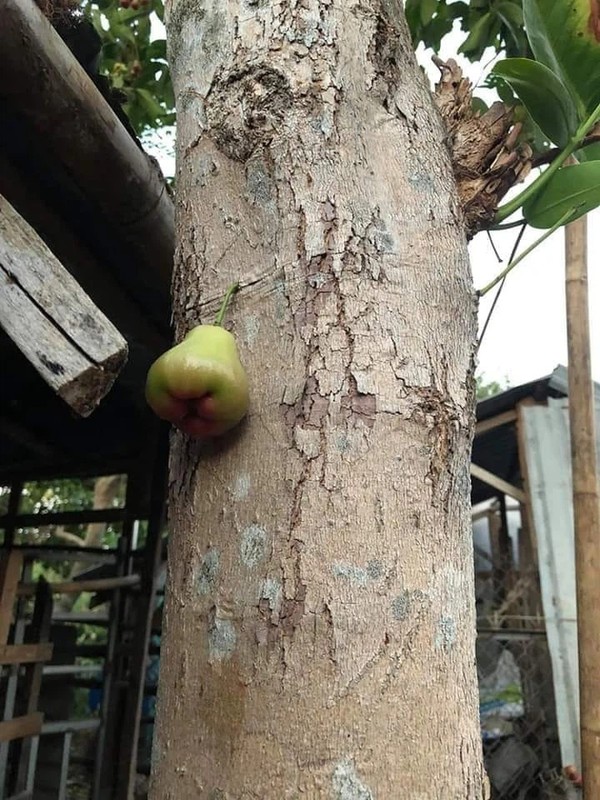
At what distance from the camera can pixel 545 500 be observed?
4.31 meters

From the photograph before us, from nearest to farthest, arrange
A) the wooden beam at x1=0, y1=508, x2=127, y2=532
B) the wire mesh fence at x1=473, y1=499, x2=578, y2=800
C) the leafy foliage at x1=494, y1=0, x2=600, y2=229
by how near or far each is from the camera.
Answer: the leafy foliage at x1=494, y1=0, x2=600, y2=229 < the wooden beam at x1=0, y1=508, x2=127, y2=532 < the wire mesh fence at x1=473, y1=499, x2=578, y2=800

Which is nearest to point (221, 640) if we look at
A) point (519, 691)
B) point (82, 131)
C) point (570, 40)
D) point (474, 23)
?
point (570, 40)

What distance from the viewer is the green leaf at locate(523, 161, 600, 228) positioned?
1.22 meters

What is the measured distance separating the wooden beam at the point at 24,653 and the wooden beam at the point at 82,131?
183 cm

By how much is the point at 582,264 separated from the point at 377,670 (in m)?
2.06

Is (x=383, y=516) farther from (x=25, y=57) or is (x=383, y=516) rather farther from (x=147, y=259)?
(x=147, y=259)

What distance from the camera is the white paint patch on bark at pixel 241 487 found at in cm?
87

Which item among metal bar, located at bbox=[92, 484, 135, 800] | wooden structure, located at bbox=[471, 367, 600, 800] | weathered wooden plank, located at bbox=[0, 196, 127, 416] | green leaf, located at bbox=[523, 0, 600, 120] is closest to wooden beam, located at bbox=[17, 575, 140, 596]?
metal bar, located at bbox=[92, 484, 135, 800]

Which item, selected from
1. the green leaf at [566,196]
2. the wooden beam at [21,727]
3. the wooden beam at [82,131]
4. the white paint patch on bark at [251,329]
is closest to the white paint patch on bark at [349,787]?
the white paint patch on bark at [251,329]

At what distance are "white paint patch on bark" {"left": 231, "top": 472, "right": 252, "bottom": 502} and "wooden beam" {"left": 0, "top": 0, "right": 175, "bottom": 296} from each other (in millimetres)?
1052

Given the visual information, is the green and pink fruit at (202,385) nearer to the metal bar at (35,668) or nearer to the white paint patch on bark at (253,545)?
the white paint patch on bark at (253,545)

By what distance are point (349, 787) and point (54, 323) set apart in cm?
70

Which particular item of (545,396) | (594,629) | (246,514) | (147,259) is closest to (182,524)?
(246,514)

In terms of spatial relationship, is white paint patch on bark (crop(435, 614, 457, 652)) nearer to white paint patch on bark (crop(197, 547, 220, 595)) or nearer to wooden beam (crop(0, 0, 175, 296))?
white paint patch on bark (crop(197, 547, 220, 595))
